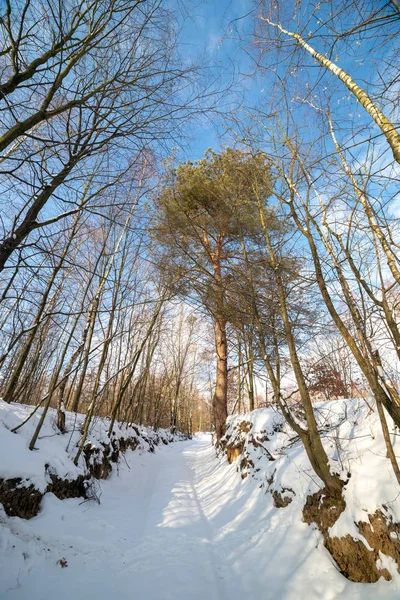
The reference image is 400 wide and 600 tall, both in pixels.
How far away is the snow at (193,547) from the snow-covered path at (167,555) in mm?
10

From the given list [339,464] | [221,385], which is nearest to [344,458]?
[339,464]

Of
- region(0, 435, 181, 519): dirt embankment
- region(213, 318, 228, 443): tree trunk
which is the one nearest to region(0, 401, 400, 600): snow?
region(0, 435, 181, 519): dirt embankment

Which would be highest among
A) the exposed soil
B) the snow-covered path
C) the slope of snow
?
the slope of snow

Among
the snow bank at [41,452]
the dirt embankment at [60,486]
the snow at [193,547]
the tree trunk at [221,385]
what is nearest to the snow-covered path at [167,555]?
the snow at [193,547]

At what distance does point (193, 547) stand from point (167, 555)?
375 millimetres

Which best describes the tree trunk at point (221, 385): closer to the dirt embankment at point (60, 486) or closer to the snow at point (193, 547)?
the dirt embankment at point (60, 486)

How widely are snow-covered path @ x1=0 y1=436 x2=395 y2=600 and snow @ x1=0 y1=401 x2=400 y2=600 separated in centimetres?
Result: 1

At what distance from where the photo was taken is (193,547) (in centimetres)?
295

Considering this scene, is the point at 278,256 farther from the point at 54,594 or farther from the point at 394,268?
the point at 54,594

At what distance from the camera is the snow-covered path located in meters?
2.13

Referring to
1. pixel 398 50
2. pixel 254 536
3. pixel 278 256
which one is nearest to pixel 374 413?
pixel 254 536

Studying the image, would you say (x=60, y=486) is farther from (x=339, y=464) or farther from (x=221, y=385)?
(x=221, y=385)

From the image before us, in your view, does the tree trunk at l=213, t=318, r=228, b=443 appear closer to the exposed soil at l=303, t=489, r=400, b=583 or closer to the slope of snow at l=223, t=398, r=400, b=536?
the slope of snow at l=223, t=398, r=400, b=536

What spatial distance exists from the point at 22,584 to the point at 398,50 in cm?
515
